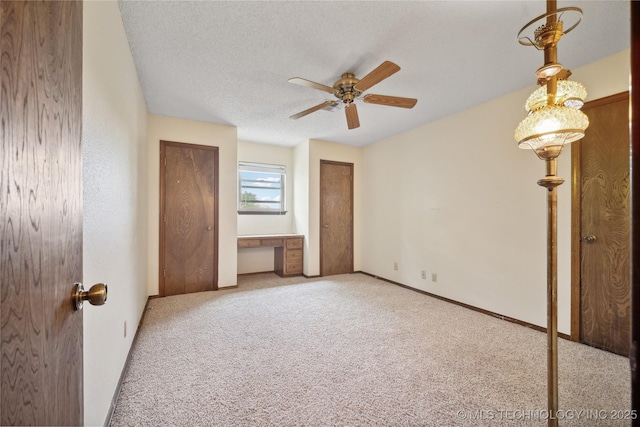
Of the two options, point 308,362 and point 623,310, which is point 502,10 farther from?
point 308,362

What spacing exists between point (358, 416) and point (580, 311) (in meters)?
2.22

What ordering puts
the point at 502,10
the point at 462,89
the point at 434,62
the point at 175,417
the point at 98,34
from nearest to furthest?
1. the point at 98,34
2. the point at 175,417
3. the point at 502,10
4. the point at 434,62
5. the point at 462,89

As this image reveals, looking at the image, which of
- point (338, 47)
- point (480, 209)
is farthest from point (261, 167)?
point (480, 209)

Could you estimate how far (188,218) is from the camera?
3.64 metres

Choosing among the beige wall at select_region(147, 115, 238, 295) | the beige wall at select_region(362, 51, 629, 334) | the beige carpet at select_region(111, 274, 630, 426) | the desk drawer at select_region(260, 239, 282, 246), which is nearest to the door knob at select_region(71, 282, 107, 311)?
the beige carpet at select_region(111, 274, 630, 426)

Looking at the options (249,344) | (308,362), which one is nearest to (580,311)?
(308,362)

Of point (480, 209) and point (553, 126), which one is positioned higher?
point (553, 126)

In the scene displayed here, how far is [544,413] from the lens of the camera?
59.6 inches

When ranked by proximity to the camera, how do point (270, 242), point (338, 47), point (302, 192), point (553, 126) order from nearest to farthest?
point (553, 126) < point (338, 47) < point (270, 242) < point (302, 192)

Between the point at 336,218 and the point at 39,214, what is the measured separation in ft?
14.5

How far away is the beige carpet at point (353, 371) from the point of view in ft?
4.92

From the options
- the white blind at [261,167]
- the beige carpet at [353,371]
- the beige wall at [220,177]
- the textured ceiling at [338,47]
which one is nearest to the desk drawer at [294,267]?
the beige wall at [220,177]

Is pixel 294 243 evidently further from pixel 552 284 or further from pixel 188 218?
pixel 552 284

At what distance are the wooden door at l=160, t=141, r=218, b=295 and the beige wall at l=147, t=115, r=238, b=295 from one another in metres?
0.07
